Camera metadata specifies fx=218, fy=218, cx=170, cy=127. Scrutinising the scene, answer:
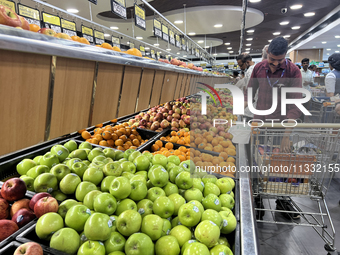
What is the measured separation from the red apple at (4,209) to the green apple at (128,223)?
764mm

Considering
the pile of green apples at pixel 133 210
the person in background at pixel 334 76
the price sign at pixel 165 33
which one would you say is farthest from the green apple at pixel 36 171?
the person in background at pixel 334 76

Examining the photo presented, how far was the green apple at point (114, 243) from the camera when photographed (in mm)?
1220

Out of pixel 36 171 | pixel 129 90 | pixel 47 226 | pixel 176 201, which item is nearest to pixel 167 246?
pixel 176 201

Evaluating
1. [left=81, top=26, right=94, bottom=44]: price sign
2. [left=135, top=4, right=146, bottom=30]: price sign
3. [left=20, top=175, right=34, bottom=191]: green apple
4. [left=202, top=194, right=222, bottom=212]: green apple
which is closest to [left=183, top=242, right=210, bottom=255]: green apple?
[left=202, top=194, right=222, bottom=212]: green apple

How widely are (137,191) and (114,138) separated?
5.72 feet

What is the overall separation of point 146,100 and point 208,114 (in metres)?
1.90

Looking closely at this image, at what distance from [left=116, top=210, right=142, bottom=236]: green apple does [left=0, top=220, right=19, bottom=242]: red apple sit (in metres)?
0.61

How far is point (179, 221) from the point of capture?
4.88ft

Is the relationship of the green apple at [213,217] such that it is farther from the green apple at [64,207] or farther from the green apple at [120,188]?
the green apple at [64,207]

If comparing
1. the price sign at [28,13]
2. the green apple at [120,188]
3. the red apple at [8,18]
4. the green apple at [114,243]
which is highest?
the price sign at [28,13]

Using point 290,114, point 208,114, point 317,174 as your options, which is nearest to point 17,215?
point 317,174

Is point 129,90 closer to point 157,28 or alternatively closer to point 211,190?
point 211,190

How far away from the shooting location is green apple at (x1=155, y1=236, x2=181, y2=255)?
1252 mm

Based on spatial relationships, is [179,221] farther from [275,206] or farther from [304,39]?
[304,39]
